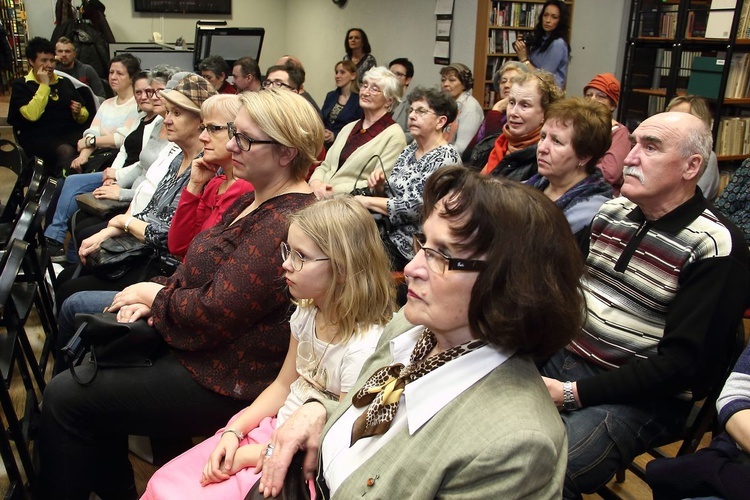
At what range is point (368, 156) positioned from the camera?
3.62m

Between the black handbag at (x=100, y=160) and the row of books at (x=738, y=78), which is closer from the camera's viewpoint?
the black handbag at (x=100, y=160)

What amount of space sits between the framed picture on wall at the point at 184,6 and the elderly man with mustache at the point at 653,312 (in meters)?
9.76

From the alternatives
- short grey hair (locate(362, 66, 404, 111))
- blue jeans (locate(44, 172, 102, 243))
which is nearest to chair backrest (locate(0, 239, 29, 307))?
blue jeans (locate(44, 172, 102, 243))

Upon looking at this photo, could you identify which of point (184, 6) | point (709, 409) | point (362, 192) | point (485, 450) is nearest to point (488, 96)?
point (362, 192)

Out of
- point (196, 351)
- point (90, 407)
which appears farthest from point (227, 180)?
point (90, 407)

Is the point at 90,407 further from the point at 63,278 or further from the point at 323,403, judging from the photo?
the point at 63,278

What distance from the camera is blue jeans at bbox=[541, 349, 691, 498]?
5.13ft

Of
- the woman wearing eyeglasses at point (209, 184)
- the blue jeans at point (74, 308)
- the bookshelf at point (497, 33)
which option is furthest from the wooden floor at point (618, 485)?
the bookshelf at point (497, 33)

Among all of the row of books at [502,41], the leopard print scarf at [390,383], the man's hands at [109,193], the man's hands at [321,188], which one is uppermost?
the row of books at [502,41]

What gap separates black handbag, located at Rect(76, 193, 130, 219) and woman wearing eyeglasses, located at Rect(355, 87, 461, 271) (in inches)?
51.4

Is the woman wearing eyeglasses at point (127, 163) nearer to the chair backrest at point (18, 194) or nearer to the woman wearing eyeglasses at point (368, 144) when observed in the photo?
the chair backrest at point (18, 194)

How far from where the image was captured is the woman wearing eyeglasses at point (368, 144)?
3.61 m

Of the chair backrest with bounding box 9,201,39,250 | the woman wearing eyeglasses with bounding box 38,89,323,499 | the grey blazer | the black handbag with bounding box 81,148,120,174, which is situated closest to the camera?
the grey blazer

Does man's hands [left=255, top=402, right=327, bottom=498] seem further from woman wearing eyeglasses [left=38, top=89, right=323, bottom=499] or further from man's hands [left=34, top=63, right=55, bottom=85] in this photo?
man's hands [left=34, top=63, right=55, bottom=85]
